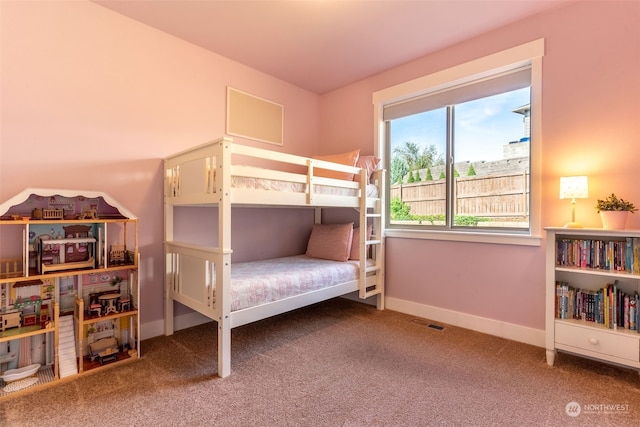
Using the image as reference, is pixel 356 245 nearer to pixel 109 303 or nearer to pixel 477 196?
pixel 477 196

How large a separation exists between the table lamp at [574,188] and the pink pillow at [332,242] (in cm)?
175

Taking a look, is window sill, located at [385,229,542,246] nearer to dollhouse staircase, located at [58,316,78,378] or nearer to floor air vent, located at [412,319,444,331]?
floor air vent, located at [412,319,444,331]

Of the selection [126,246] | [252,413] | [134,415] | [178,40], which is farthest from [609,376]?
[178,40]

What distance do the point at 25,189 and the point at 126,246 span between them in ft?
2.22

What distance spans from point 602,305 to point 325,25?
2.74 m

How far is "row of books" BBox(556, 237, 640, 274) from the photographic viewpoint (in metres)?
1.82

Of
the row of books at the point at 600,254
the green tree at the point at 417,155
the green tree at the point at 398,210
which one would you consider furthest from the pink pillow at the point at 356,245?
the row of books at the point at 600,254

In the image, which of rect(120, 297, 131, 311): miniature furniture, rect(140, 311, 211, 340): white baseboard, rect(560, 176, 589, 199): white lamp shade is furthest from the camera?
rect(140, 311, 211, 340): white baseboard

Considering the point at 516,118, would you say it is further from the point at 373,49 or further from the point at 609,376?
the point at 609,376

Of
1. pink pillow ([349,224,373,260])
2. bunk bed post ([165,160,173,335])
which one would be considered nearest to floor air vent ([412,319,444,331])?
pink pillow ([349,224,373,260])

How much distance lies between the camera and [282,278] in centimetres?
224

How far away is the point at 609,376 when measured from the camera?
186 centimetres

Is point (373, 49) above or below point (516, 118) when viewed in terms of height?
above

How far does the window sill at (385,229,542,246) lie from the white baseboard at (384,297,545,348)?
2.14 feet
